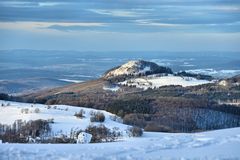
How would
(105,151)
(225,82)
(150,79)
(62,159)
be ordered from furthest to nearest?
(150,79)
(225,82)
(105,151)
(62,159)

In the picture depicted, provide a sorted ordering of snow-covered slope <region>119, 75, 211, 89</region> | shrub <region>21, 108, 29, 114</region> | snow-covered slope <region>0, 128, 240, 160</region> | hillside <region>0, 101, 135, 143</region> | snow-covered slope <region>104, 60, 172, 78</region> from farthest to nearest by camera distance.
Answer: snow-covered slope <region>104, 60, 172, 78</region> → snow-covered slope <region>119, 75, 211, 89</region> → shrub <region>21, 108, 29, 114</region> → hillside <region>0, 101, 135, 143</region> → snow-covered slope <region>0, 128, 240, 160</region>

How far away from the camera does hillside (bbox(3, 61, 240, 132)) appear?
54.3m

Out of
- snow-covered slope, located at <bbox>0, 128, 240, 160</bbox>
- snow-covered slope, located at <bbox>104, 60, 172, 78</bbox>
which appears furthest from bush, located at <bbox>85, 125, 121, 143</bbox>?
snow-covered slope, located at <bbox>104, 60, 172, 78</bbox>

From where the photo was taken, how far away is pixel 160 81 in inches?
6457

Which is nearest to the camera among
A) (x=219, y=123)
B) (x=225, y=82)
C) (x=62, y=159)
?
(x=62, y=159)

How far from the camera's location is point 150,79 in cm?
17188

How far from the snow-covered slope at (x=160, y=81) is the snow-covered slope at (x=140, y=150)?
13231 cm

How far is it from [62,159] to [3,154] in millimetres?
1882

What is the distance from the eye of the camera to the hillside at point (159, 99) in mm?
54312

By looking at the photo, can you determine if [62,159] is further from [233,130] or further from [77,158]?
[233,130]

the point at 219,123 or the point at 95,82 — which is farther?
the point at 95,82

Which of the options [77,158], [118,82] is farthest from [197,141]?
[118,82]

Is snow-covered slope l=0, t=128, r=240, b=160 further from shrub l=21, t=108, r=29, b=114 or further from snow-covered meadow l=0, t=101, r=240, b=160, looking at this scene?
shrub l=21, t=108, r=29, b=114

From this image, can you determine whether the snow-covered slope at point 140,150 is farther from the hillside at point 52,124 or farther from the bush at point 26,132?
the bush at point 26,132
